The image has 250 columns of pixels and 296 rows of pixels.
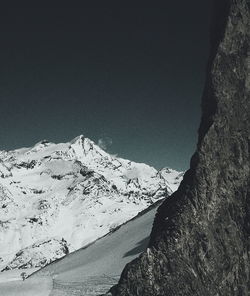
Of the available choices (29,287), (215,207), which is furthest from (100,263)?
(215,207)

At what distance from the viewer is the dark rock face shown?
15.7 metres

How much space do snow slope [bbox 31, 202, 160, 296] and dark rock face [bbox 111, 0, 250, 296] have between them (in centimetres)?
671

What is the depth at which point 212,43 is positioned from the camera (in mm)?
17984

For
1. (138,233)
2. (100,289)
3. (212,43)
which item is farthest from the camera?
(138,233)

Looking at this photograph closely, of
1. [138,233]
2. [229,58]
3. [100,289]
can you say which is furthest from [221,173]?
[138,233]

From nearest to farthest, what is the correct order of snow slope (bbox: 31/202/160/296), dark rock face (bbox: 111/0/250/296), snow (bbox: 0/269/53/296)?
dark rock face (bbox: 111/0/250/296), snow slope (bbox: 31/202/160/296), snow (bbox: 0/269/53/296)

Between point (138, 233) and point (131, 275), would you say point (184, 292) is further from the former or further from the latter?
point (138, 233)

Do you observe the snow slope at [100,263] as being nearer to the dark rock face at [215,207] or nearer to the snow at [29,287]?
the snow at [29,287]

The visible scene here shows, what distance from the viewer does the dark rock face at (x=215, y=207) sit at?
618 inches

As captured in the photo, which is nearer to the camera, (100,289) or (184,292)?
(184,292)

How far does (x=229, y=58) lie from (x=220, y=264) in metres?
7.03

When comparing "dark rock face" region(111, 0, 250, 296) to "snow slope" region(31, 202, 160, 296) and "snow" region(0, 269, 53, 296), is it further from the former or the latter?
"snow" region(0, 269, 53, 296)

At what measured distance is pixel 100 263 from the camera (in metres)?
27.3

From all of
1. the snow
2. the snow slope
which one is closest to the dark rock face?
the snow slope
